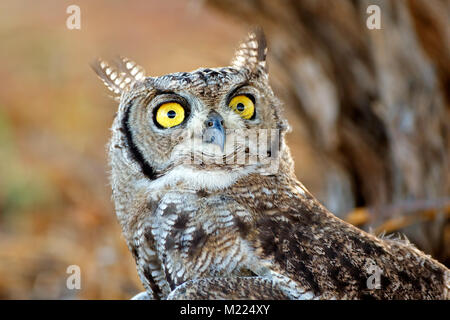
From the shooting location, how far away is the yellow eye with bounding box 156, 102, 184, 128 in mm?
2080

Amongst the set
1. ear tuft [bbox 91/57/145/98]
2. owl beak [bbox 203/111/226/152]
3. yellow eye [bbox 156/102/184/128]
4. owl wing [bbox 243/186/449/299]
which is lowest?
owl wing [bbox 243/186/449/299]

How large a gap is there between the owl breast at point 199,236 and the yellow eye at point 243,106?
1.04 ft

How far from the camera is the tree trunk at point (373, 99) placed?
366cm

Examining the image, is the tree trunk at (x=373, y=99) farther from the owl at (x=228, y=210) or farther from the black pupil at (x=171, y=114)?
the black pupil at (x=171, y=114)

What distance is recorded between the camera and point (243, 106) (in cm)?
214

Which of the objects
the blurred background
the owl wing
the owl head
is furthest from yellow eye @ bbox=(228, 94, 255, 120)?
the blurred background

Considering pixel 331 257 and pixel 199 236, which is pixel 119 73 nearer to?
pixel 199 236

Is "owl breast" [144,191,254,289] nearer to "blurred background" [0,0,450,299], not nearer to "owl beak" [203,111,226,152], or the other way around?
"owl beak" [203,111,226,152]

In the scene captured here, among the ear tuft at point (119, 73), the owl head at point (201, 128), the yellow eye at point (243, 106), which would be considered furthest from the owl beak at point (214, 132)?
the ear tuft at point (119, 73)

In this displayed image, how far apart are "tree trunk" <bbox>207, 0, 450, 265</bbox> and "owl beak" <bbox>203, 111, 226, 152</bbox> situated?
1933mm

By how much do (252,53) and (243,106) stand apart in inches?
13.0

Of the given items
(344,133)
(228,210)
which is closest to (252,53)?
(228,210)

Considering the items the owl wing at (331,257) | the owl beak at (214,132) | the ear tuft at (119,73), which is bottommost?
the owl wing at (331,257)

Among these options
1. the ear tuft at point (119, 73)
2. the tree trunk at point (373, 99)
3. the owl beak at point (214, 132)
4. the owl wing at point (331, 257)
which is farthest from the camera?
the tree trunk at point (373, 99)
